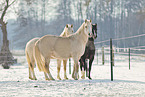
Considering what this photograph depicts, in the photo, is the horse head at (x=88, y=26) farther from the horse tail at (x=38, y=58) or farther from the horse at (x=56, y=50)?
the horse tail at (x=38, y=58)

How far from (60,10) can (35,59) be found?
33.8 m

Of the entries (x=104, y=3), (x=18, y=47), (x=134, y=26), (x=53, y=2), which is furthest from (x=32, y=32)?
(x=134, y=26)

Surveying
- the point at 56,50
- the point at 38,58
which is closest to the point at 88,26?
the point at 56,50

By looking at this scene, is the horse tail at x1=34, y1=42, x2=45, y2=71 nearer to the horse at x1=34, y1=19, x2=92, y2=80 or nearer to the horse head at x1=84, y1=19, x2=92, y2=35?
the horse at x1=34, y1=19, x2=92, y2=80

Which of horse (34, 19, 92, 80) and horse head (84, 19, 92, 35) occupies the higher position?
horse head (84, 19, 92, 35)

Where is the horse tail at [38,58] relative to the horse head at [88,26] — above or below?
below

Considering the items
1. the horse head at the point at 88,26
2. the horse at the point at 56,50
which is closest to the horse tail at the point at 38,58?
the horse at the point at 56,50

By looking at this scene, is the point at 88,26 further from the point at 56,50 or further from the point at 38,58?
the point at 38,58

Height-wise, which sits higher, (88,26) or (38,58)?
(88,26)

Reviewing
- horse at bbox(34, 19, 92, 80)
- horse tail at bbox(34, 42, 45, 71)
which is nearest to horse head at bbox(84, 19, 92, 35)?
horse at bbox(34, 19, 92, 80)

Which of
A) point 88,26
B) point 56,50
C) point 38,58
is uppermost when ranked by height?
point 88,26

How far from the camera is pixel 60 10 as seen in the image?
3984 cm

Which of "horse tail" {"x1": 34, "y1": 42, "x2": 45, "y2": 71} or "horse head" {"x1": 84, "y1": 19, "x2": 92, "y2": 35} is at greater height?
"horse head" {"x1": 84, "y1": 19, "x2": 92, "y2": 35}

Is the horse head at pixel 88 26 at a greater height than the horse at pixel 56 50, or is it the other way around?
the horse head at pixel 88 26
